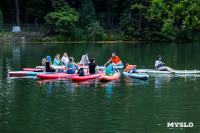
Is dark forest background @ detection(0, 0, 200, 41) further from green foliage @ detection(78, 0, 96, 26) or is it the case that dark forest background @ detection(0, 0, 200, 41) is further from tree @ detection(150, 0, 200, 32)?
tree @ detection(150, 0, 200, 32)

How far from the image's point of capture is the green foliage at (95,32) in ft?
201

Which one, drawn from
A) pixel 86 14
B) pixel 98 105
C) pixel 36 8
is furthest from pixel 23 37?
pixel 98 105

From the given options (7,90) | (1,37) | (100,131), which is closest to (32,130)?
(100,131)

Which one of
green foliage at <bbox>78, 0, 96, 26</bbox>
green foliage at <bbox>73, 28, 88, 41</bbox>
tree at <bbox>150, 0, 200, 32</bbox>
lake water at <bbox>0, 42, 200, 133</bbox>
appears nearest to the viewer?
lake water at <bbox>0, 42, 200, 133</bbox>

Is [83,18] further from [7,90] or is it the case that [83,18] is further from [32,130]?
[32,130]

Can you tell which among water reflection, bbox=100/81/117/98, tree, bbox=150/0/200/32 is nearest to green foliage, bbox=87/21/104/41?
water reflection, bbox=100/81/117/98

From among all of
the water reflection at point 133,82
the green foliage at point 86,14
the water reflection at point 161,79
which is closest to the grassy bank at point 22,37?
the green foliage at point 86,14

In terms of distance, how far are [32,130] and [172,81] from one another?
11.7 metres

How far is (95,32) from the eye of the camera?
201 feet

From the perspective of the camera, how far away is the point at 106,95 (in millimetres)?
16953

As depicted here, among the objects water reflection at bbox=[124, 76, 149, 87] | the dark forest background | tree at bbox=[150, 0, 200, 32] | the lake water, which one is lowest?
the lake water

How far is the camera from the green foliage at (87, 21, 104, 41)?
61.4 meters

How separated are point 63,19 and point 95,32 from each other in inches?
273

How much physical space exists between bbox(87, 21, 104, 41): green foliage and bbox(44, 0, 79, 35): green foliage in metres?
3.42
